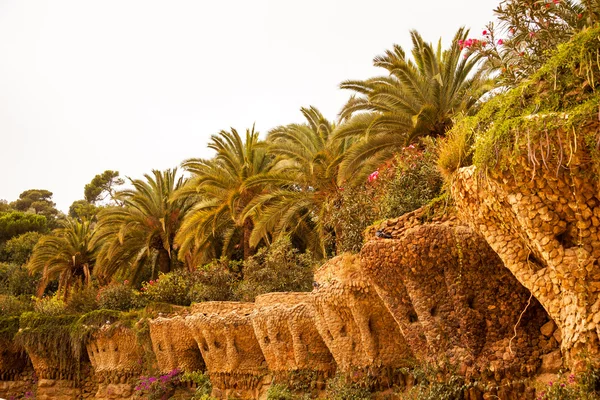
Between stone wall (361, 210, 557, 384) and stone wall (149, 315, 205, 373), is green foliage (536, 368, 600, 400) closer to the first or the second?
stone wall (361, 210, 557, 384)

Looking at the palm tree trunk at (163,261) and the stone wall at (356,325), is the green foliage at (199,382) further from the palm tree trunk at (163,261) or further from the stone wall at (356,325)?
the palm tree trunk at (163,261)

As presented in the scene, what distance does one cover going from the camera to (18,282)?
35875 millimetres

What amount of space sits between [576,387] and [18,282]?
111 feet

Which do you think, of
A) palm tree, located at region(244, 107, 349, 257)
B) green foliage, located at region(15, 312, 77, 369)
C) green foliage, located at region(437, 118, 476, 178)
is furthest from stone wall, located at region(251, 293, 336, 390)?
green foliage, located at region(15, 312, 77, 369)

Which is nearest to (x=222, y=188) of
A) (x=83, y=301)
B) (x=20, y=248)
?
(x=83, y=301)

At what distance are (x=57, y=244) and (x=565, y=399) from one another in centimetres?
2550

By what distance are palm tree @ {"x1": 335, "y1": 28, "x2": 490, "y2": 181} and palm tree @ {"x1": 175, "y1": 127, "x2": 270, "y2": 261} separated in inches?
212

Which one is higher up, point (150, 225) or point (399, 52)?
point (399, 52)

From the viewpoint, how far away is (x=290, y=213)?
19.1 m

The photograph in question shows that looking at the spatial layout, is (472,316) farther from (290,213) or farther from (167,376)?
(167,376)

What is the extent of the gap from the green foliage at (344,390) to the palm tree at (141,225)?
13.1 meters

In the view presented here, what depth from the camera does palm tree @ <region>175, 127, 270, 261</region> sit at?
70.1ft

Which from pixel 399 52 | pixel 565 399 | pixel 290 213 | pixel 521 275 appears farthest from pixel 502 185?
pixel 290 213

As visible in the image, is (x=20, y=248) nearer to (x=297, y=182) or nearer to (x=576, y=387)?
(x=297, y=182)
